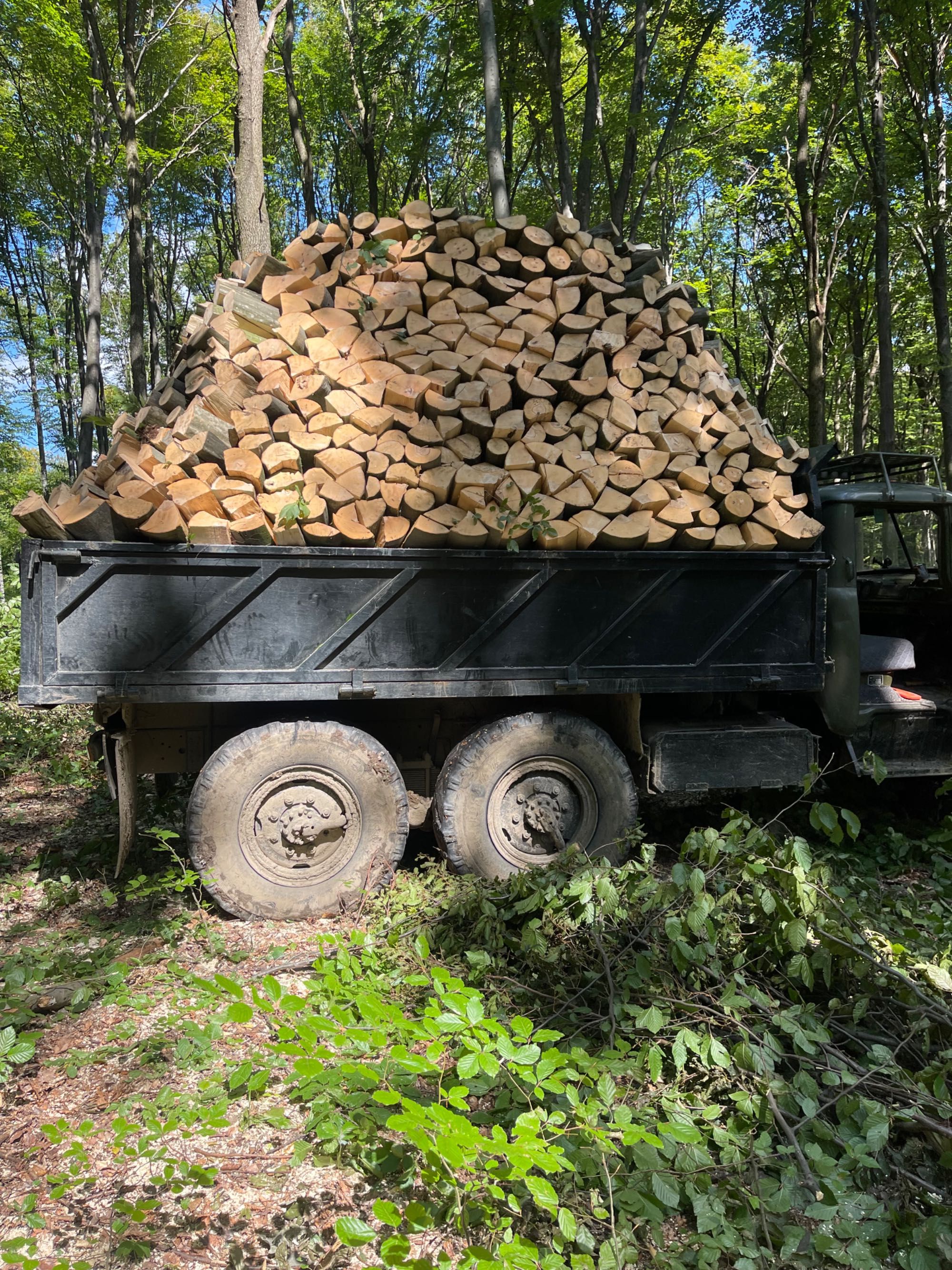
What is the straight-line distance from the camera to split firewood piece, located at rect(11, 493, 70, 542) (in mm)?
3354

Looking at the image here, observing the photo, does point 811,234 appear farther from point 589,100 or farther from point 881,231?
point 589,100

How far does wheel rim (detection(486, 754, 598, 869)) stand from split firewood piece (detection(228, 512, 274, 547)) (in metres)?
1.68

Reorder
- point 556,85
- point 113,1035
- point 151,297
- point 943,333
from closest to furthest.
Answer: point 113,1035 → point 943,333 → point 556,85 → point 151,297

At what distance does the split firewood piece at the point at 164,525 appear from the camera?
3.57m

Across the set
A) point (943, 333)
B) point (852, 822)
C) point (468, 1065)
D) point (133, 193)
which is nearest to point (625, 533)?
point (852, 822)

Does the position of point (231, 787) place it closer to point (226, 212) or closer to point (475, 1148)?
point (475, 1148)

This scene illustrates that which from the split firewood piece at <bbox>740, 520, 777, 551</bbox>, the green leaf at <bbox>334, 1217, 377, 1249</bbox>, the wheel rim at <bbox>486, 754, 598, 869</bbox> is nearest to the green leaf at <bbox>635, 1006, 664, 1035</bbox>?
the green leaf at <bbox>334, 1217, 377, 1249</bbox>

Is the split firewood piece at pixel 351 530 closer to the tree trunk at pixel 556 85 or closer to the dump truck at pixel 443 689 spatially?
the dump truck at pixel 443 689

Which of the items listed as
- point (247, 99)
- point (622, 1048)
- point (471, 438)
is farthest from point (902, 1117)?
point (247, 99)

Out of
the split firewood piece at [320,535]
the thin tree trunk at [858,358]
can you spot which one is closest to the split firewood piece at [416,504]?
the split firewood piece at [320,535]

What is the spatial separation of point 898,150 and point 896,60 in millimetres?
1487

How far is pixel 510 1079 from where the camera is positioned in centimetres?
219

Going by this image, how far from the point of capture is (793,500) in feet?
14.6

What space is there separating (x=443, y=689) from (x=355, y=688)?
431mm
